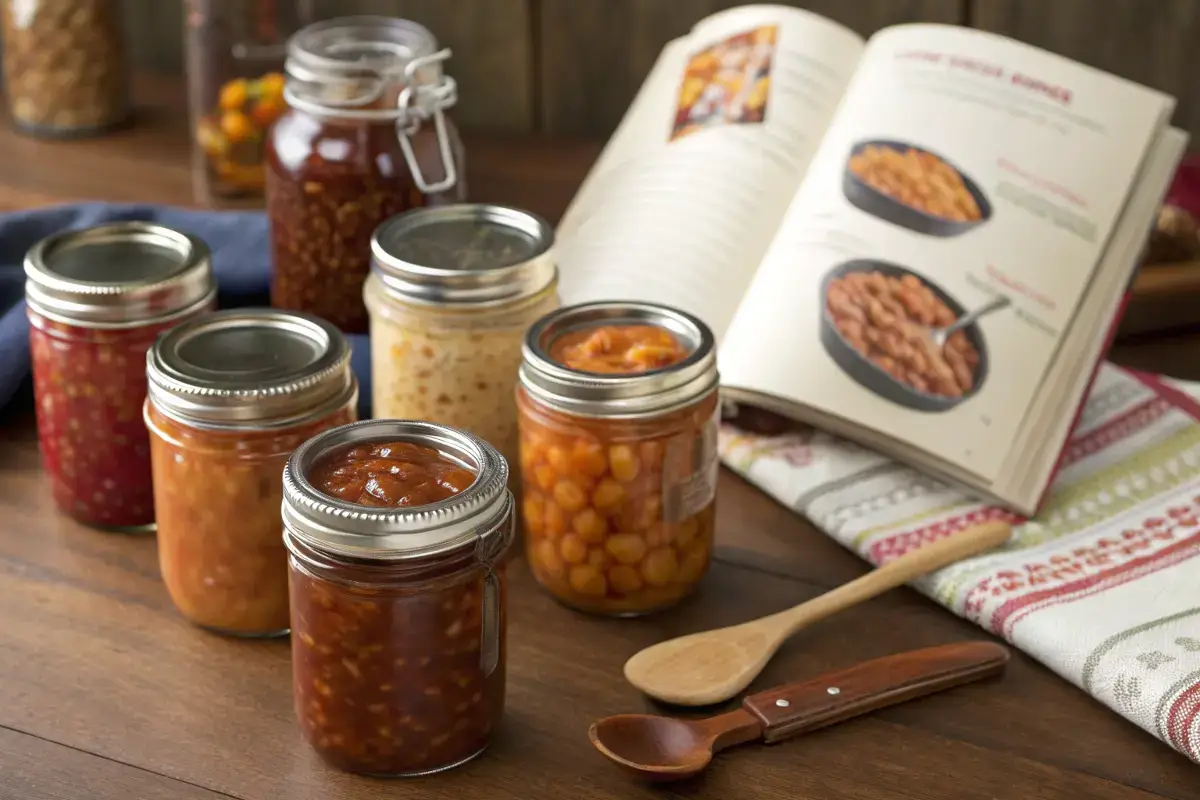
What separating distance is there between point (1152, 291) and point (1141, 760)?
58 centimetres

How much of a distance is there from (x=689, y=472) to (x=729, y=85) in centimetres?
53

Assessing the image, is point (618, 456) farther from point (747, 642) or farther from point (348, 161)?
point (348, 161)

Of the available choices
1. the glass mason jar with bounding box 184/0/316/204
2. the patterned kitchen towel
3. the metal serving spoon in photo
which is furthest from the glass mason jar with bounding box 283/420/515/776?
the glass mason jar with bounding box 184/0/316/204

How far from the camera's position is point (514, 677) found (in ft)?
3.17

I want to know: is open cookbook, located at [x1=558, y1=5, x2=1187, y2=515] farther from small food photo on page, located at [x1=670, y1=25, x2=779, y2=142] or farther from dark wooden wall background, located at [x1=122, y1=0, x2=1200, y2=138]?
dark wooden wall background, located at [x1=122, y1=0, x2=1200, y2=138]

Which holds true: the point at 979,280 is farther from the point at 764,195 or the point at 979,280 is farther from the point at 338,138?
the point at 338,138

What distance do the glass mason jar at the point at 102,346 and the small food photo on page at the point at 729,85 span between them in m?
0.50

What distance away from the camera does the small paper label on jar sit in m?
0.98

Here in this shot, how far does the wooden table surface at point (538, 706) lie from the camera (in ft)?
2.84

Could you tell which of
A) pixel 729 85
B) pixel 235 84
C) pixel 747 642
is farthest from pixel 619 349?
pixel 235 84

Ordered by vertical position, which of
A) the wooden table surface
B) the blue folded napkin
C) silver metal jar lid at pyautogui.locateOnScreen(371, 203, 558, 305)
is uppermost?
silver metal jar lid at pyautogui.locateOnScreen(371, 203, 558, 305)

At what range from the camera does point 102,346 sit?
3.47 ft

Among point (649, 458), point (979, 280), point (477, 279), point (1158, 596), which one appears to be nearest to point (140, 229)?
point (477, 279)

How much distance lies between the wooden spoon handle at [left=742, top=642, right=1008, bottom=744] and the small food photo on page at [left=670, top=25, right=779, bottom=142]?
23.0 inches
